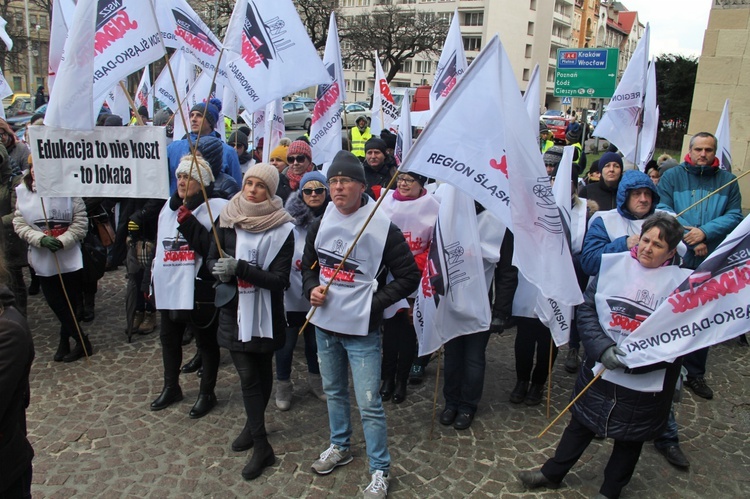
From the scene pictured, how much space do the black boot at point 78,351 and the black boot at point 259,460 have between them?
2.43m

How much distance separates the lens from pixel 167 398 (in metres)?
4.41

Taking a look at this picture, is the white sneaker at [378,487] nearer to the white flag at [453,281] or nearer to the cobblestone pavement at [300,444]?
the cobblestone pavement at [300,444]

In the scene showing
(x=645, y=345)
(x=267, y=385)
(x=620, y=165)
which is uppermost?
(x=620, y=165)

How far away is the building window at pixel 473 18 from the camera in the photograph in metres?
69.4

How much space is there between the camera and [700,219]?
5168 millimetres

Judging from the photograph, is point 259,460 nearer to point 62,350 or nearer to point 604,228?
point 62,350

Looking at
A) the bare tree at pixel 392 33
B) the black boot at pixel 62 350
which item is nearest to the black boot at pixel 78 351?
the black boot at pixel 62 350

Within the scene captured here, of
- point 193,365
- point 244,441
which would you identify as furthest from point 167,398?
point 244,441

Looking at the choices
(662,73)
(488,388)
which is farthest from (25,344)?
(662,73)

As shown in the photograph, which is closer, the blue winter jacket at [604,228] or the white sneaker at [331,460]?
the white sneaker at [331,460]

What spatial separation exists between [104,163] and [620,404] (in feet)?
12.2

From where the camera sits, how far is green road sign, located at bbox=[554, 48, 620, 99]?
11188 mm

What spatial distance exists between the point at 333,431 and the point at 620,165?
3773mm

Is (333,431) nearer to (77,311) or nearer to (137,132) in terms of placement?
(137,132)
